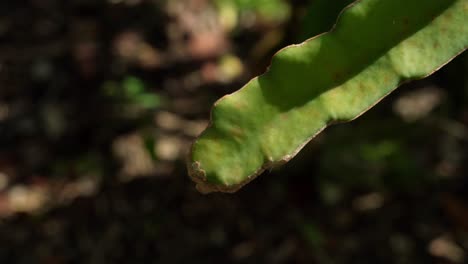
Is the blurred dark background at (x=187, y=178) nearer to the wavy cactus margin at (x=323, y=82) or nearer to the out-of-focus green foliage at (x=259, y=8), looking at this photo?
the out-of-focus green foliage at (x=259, y=8)

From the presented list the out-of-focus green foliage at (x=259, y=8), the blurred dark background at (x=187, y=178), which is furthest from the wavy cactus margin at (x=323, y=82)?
the out-of-focus green foliage at (x=259, y=8)

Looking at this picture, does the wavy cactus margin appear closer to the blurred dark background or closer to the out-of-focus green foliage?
the blurred dark background

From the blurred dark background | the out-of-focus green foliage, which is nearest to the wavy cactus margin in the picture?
the blurred dark background

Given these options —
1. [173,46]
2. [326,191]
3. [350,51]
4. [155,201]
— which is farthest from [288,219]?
[350,51]

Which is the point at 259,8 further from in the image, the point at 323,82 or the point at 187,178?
the point at 323,82

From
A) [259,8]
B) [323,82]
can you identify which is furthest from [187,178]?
[323,82]

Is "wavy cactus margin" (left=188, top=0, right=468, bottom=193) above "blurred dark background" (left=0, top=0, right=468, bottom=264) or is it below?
above

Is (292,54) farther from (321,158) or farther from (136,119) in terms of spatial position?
(136,119)
